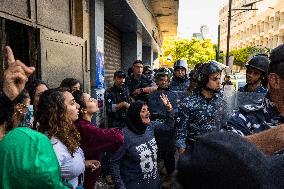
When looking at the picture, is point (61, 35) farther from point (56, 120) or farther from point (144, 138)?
point (56, 120)

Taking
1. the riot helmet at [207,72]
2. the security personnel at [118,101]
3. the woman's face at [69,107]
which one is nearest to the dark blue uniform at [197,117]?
the riot helmet at [207,72]

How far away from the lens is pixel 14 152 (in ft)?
4.41

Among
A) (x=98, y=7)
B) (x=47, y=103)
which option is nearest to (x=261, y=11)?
(x=98, y=7)

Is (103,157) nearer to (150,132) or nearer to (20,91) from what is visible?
(150,132)

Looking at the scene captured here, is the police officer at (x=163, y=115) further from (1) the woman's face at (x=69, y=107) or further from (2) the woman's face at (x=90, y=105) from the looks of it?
(1) the woman's face at (x=69, y=107)

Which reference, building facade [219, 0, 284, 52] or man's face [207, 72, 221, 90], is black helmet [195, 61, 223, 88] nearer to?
man's face [207, 72, 221, 90]

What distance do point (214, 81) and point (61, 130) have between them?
6.86 feet

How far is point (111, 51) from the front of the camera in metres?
11.0

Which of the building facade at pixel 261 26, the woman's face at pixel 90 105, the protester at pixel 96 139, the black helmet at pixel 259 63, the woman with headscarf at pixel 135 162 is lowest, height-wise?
the woman with headscarf at pixel 135 162

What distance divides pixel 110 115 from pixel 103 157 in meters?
0.79

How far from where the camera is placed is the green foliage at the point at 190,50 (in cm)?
4722

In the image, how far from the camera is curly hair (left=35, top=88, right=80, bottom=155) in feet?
8.30

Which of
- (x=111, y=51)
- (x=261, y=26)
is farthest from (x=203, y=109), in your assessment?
(x=261, y=26)

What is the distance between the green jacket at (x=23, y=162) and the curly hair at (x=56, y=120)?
113 cm
